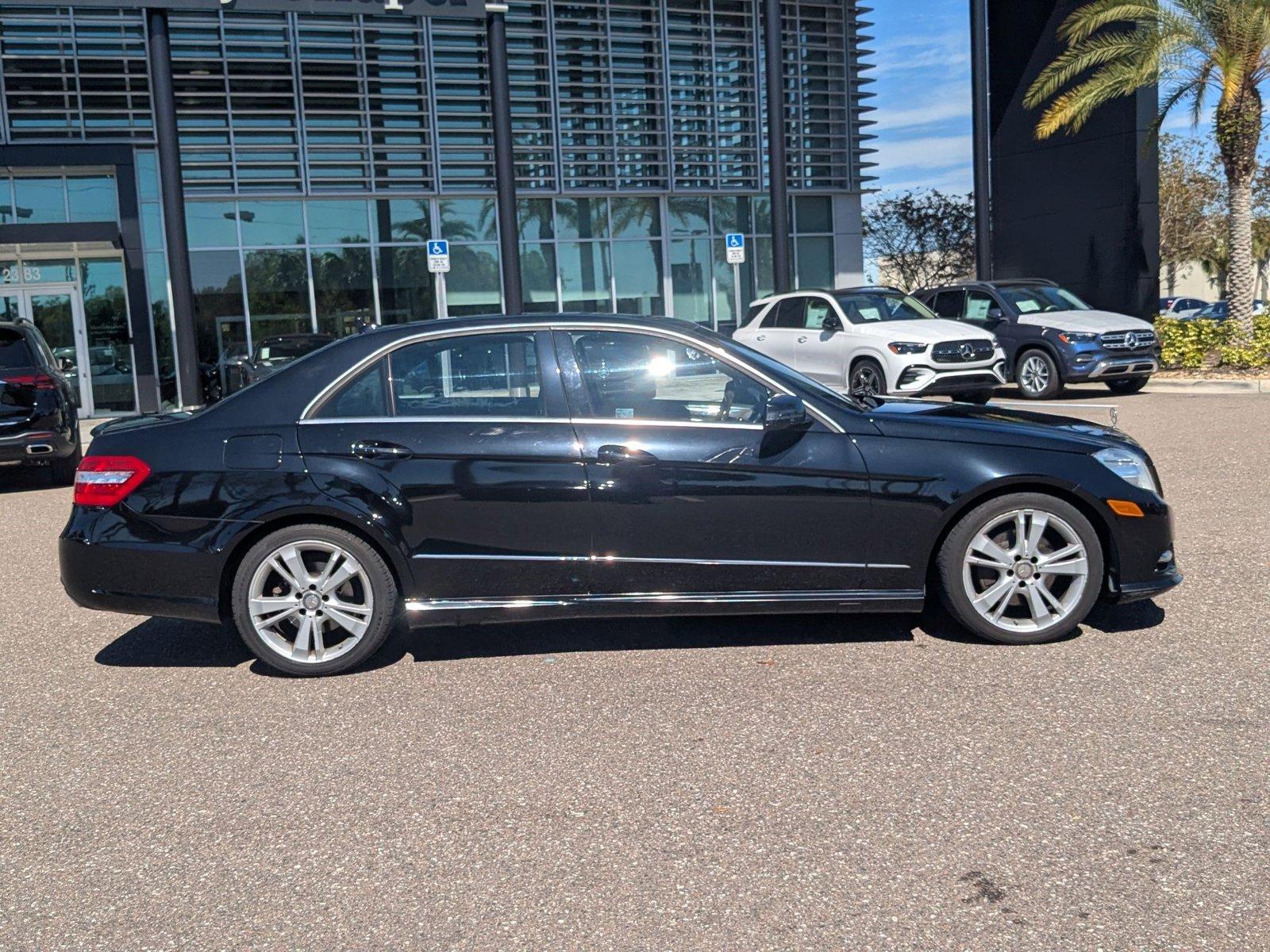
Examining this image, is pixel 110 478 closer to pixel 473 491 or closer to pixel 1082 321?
pixel 473 491

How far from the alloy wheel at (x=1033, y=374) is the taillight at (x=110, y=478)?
15258 millimetres

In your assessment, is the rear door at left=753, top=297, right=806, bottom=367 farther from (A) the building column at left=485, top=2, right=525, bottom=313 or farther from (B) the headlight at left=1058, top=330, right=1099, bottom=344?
(A) the building column at left=485, top=2, right=525, bottom=313

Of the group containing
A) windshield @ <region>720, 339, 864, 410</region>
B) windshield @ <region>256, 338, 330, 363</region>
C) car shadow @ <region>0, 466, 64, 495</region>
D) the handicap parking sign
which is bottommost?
car shadow @ <region>0, 466, 64, 495</region>

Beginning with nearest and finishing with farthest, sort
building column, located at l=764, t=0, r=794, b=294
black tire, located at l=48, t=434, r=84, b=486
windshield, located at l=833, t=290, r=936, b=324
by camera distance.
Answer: black tire, located at l=48, t=434, r=84, b=486 → windshield, located at l=833, t=290, r=936, b=324 → building column, located at l=764, t=0, r=794, b=294

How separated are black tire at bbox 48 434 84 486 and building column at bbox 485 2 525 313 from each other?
25.0 ft

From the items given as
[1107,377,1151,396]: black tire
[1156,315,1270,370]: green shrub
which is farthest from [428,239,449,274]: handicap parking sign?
[1156,315,1270,370]: green shrub

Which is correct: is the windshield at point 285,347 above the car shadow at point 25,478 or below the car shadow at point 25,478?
above

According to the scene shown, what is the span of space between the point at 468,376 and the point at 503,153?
49.8ft

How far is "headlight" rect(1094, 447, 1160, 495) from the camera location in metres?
5.72

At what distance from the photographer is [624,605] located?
18.5 feet

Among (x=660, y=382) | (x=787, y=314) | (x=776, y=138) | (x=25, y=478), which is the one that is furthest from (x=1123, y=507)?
(x=776, y=138)

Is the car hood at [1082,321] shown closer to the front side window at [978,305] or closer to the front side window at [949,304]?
the front side window at [978,305]

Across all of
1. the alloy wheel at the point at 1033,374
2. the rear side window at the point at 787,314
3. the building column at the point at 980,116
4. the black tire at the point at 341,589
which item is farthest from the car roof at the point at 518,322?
the building column at the point at 980,116

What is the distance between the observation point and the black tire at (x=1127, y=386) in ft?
64.0
